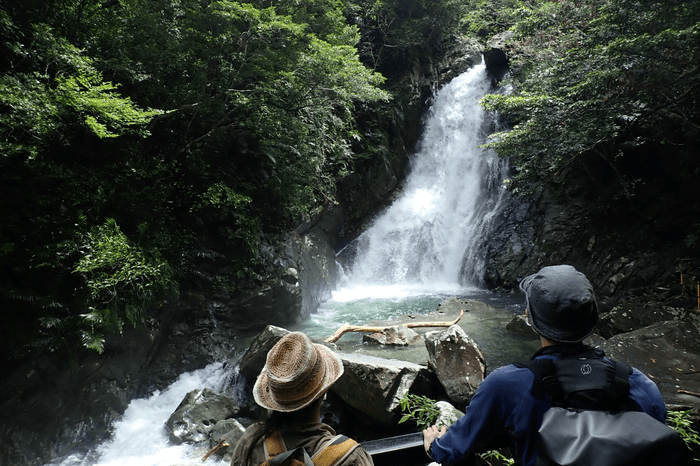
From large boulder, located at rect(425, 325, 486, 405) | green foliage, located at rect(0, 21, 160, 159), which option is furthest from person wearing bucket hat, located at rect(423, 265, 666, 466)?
green foliage, located at rect(0, 21, 160, 159)

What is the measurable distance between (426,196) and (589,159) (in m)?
7.16

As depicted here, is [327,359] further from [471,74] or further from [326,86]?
[471,74]

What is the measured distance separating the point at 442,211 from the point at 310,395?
16.3m

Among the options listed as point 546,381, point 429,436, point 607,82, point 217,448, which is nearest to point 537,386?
point 546,381

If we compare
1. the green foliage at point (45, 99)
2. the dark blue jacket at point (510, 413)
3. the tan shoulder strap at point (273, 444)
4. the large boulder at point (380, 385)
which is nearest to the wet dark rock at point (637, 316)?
the large boulder at point (380, 385)

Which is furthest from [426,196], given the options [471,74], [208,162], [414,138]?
[208,162]

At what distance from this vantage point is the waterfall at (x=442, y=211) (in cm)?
1509

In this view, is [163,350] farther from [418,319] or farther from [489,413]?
[489,413]

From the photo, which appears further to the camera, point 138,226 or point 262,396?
point 138,226

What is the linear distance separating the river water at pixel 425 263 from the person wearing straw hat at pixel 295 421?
472cm

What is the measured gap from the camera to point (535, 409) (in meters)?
1.23

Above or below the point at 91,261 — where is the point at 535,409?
above

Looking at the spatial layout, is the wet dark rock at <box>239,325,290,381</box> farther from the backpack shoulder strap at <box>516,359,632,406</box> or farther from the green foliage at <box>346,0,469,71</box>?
the green foliage at <box>346,0,469,71</box>

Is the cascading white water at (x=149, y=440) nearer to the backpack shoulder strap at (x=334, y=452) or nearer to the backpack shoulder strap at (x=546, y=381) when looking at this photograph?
the backpack shoulder strap at (x=334, y=452)
